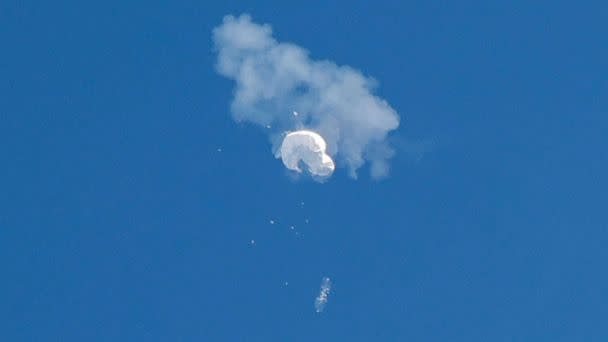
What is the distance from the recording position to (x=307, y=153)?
973 cm

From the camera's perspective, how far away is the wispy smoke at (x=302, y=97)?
9.96m

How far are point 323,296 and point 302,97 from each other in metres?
3.57

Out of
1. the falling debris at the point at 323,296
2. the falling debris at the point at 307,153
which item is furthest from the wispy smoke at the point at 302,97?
the falling debris at the point at 323,296

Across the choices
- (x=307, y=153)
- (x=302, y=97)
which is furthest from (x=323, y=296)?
(x=302, y=97)

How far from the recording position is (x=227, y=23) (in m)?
10.1

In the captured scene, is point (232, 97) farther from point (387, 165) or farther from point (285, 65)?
point (387, 165)

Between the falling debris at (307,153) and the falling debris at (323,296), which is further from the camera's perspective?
the falling debris at (323,296)

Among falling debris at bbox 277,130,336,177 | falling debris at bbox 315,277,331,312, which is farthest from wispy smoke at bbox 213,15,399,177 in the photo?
falling debris at bbox 315,277,331,312

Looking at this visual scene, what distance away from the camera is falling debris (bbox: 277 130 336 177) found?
32.1 ft

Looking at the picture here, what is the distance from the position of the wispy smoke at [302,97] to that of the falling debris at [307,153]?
0.12m

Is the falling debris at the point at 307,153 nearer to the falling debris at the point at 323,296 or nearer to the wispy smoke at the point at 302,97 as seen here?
the wispy smoke at the point at 302,97

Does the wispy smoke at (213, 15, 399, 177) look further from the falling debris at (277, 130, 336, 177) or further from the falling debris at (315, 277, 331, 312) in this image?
the falling debris at (315, 277, 331, 312)

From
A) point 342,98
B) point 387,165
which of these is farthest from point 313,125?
point 387,165

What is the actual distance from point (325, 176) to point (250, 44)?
2676mm
